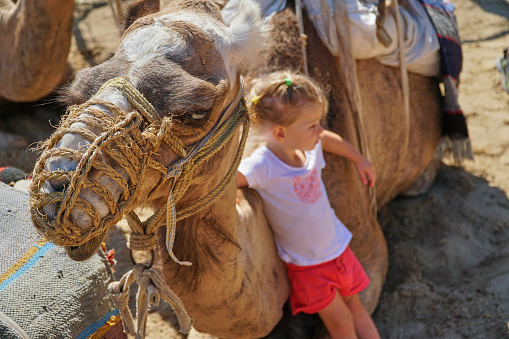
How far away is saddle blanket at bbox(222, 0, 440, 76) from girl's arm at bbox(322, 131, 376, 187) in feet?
1.63

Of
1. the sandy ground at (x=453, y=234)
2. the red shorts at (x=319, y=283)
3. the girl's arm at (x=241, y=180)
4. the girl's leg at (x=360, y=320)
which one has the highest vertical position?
the girl's arm at (x=241, y=180)

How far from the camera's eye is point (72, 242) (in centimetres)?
134

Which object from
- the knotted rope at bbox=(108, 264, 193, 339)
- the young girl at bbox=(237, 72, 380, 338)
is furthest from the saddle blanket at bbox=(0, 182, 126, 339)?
the young girl at bbox=(237, 72, 380, 338)

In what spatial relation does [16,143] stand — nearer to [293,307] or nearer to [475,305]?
[293,307]

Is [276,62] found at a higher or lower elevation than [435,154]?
higher

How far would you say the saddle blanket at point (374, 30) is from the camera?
279cm

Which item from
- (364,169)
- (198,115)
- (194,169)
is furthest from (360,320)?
(198,115)

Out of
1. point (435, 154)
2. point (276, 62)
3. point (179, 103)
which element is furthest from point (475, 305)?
point (179, 103)

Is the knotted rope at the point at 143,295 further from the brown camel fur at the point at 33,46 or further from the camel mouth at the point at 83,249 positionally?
the brown camel fur at the point at 33,46

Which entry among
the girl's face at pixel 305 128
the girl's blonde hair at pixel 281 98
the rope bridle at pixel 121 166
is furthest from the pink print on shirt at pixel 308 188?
the rope bridle at pixel 121 166

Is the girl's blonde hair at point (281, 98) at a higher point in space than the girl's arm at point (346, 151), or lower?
higher

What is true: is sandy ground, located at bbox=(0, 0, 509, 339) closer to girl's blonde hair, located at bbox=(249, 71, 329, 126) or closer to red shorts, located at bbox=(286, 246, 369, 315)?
red shorts, located at bbox=(286, 246, 369, 315)

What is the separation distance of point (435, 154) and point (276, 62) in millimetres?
1566

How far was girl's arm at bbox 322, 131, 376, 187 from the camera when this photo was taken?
2.64 metres
